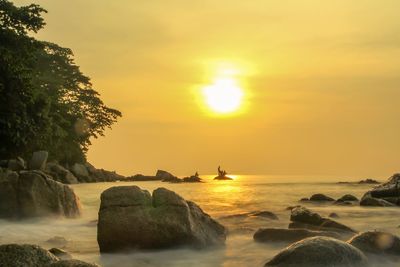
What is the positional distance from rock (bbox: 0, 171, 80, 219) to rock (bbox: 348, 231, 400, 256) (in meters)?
11.2

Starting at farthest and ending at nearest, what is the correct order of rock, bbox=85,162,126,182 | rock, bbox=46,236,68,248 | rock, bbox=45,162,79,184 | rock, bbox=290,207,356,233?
rock, bbox=85,162,126,182 < rock, bbox=45,162,79,184 < rock, bbox=290,207,356,233 < rock, bbox=46,236,68,248

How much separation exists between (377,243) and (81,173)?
4622 cm

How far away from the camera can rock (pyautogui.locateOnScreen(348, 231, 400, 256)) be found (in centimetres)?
1015

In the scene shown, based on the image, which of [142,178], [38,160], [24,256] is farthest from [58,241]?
[142,178]

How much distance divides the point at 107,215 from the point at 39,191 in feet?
24.8

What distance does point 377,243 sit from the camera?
33.7 ft

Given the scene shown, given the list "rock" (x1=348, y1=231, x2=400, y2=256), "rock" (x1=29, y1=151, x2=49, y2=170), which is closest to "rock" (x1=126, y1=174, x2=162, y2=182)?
A: "rock" (x1=29, y1=151, x2=49, y2=170)

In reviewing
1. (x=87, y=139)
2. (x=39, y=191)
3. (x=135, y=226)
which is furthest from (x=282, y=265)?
(x=87, y=139)

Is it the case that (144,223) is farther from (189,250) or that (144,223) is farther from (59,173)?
(59,173)

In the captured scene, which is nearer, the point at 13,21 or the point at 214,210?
the point at 214,210

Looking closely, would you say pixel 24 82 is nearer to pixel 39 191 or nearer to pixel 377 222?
pixel 39 191

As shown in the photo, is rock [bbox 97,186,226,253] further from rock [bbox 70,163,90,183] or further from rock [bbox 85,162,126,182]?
rock [bbox 85,162,126,182]

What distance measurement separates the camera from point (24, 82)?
82.6 ft

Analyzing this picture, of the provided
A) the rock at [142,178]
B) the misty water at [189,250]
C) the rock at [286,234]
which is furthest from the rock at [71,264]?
the rock at [142,178]
